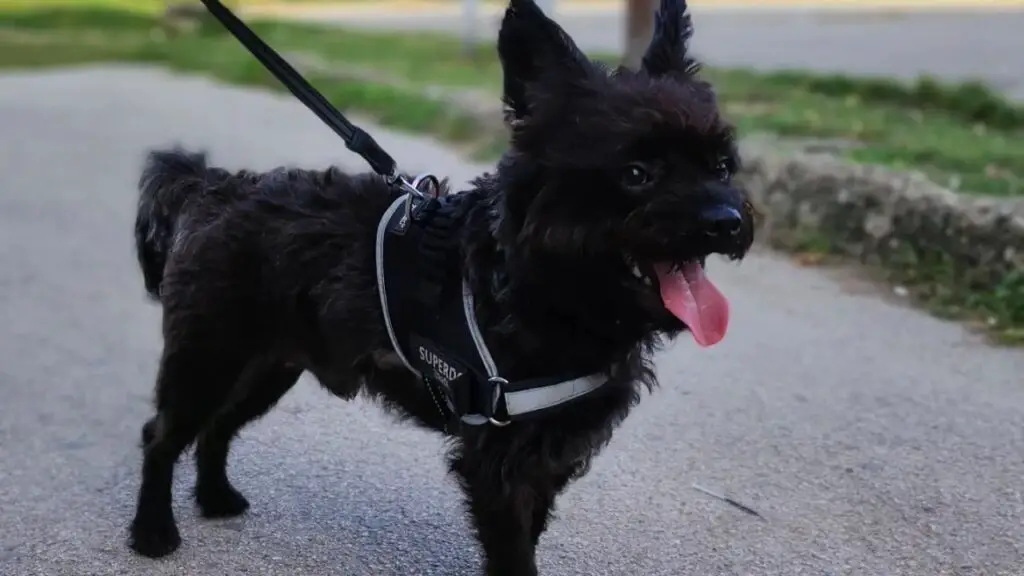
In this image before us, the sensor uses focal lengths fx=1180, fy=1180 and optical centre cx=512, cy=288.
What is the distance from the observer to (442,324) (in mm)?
3297

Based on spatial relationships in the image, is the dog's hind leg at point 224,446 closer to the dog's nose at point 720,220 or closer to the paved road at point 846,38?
the dog's nose at point 720,220

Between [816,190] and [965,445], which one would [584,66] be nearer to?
[965,445]

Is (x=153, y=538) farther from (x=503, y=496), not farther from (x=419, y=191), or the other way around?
(x=419, y=191)

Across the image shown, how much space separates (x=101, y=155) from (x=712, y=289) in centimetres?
1018

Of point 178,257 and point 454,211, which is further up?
point 454,211

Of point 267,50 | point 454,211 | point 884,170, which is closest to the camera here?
point 454,211

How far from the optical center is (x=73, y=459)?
4750 mm

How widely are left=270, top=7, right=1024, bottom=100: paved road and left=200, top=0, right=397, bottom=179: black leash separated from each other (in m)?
9.09

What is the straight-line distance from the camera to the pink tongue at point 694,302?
2951mm

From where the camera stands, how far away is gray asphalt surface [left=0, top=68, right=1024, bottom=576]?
3916mm

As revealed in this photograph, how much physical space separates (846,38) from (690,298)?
17.7 m

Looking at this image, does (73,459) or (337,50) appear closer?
(73,459)

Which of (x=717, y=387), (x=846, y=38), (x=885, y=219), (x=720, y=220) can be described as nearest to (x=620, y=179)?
(x=720, y=220)

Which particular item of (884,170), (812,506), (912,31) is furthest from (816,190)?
(912,31)
